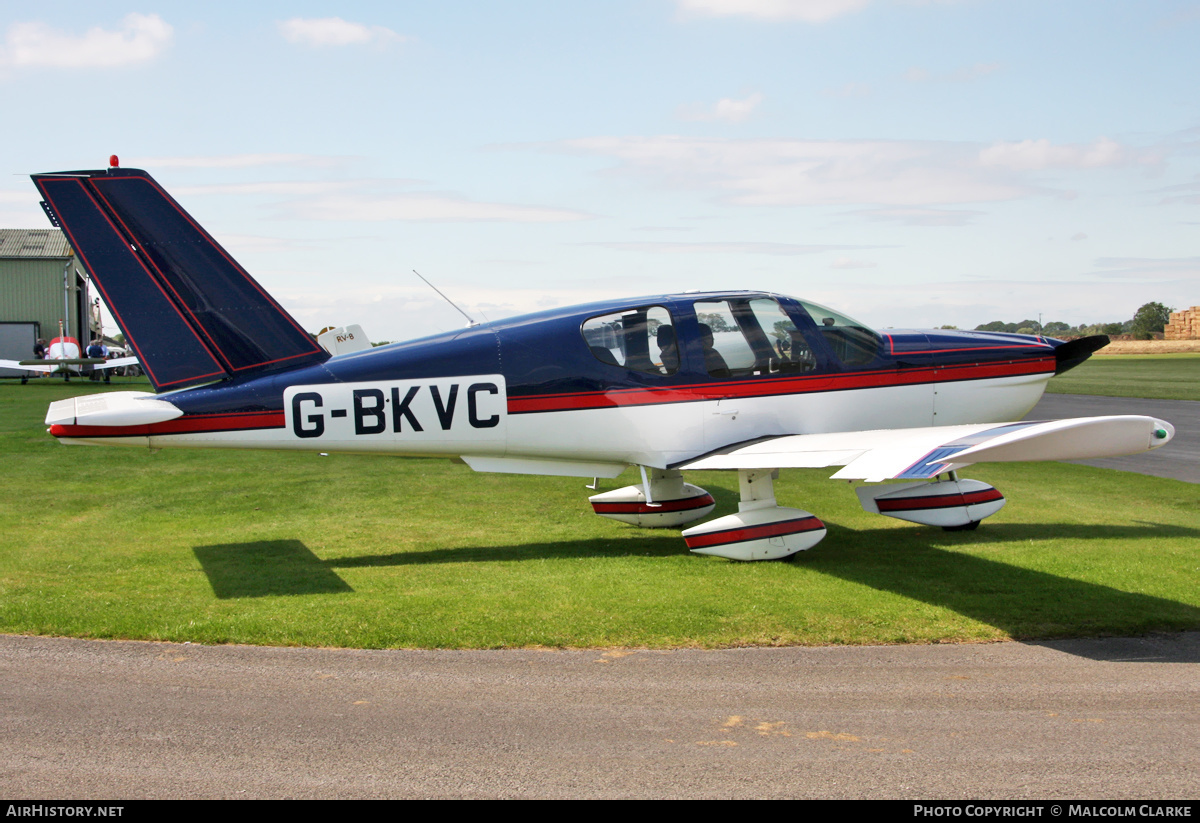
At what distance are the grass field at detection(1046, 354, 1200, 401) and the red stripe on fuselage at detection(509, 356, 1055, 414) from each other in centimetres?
2268

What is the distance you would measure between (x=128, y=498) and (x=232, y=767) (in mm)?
8850

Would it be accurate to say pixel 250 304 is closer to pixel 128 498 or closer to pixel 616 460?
pixel 616 460

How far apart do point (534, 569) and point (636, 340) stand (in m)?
2.45

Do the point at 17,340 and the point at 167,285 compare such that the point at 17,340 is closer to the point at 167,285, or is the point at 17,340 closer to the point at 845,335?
the point at 167,285

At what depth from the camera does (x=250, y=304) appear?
28.0 ft

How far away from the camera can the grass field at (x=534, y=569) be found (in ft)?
20.5

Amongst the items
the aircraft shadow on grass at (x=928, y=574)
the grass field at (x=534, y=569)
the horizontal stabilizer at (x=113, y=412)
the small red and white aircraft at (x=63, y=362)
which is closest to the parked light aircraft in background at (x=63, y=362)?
the small red and white aircraft at (x=63, y=362)

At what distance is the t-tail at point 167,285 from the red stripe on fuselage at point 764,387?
2.30 metres

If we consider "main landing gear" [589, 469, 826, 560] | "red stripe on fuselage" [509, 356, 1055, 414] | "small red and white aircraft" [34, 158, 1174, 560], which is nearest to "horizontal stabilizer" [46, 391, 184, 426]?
"small red and white aircraft" [34, 158, 1174, 560]

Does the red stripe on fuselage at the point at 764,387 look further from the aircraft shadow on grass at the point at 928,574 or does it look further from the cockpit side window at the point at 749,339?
the aircraft shadow on grass at the point at 928,574

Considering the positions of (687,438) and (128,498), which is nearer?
(687,438)

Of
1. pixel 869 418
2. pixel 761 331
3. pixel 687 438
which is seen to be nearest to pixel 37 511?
pixel 687 438

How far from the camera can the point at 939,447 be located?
679cm

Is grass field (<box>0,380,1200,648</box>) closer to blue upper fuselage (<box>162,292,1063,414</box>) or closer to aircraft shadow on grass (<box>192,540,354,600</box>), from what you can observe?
aircraft shadow on grass (<box>192,540,354,600</box>)
